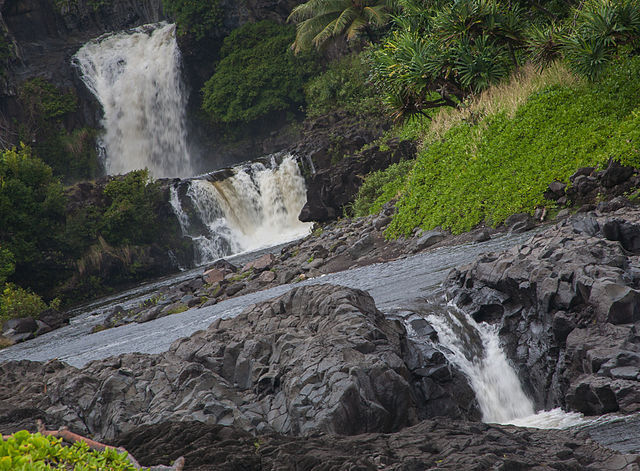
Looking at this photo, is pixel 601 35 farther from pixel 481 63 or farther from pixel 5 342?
pixel 5 342

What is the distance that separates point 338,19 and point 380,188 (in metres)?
16.3

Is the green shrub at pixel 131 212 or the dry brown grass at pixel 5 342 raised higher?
the green shrub at pixel 131 212

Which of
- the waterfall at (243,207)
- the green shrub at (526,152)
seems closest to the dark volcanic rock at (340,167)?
the waterfall at (243,207)

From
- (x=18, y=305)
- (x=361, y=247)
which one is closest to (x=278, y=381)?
(x=361, y=247)

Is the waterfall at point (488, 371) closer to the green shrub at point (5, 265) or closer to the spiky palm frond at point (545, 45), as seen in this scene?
the spiky palm frond at point (545, 45)

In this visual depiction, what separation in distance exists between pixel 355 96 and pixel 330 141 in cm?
713

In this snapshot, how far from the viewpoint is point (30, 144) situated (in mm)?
43875

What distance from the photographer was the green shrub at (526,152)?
1461 centimetres

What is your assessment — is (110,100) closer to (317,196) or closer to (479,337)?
(317,196)

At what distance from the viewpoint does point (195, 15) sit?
46281 millimetres

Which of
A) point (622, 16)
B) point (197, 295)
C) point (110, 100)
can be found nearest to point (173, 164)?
point (110, 100)

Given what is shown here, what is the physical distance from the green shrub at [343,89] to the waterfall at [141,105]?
12783 mm

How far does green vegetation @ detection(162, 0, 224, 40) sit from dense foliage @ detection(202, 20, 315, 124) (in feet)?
6.37

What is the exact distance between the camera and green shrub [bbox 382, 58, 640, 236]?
14609 millimetres
